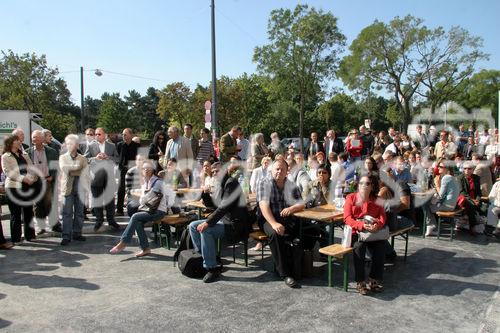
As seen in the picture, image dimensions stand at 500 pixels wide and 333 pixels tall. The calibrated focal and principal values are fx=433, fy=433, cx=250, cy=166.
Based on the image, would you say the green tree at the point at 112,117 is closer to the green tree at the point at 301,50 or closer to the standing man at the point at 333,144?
the green tree at the point at 301,50

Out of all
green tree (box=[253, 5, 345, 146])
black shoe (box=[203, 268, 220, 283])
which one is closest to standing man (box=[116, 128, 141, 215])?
black shoe (box=[203, 268, 220, 283])

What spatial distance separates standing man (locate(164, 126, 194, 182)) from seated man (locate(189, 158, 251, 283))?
3.49 metres

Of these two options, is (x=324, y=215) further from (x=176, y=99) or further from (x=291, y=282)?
(x=176, y=99)

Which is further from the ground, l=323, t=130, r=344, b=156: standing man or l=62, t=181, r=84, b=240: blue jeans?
l=323, t=130, r=344, b=156: standing man

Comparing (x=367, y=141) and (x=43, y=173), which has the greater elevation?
(x=367, y=141)

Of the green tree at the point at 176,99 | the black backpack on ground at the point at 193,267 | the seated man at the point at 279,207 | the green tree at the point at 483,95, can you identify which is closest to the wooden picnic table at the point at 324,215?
the seated man at the point at 279,207

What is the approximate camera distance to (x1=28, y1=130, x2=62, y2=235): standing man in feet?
24.1

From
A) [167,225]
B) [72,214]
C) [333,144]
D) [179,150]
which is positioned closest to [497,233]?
[333,144]

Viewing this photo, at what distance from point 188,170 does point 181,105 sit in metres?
35.9

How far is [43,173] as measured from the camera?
24.5 feet

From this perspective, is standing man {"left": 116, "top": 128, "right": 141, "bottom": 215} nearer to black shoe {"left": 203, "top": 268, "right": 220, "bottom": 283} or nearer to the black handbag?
the black handbag

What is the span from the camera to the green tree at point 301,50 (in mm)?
31047

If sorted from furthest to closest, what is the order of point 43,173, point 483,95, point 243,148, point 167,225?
point 483,95
point 243,148
point 43,173
point 167,225

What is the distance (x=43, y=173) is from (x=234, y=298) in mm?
4560
